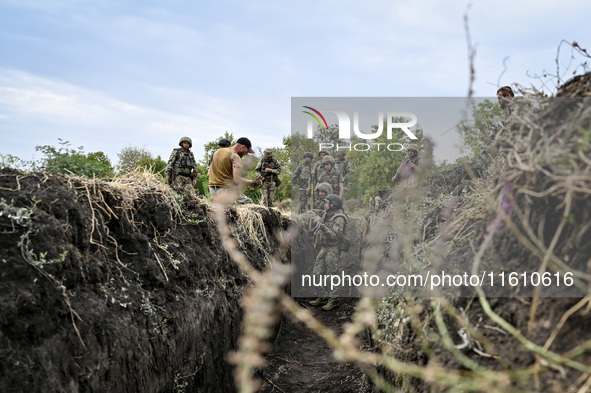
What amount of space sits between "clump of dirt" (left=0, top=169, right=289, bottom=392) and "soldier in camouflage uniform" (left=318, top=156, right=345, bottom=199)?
6523 millimetres

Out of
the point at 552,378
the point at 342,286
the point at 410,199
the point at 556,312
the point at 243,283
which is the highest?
the point at 410,199

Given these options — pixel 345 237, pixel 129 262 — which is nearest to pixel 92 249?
pixel 129 262

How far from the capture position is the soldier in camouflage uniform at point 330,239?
372 inches

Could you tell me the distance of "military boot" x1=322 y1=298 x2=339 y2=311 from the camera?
9.52 meters

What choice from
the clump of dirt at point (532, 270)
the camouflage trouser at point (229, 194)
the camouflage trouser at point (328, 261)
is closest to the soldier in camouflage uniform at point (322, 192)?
the camouflage trouser at point (328, 261)

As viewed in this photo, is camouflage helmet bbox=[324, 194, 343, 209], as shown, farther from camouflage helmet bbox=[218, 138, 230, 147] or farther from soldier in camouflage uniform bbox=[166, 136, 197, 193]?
soldier in camouflage uniform bbox=[166, 136, 197, 193]

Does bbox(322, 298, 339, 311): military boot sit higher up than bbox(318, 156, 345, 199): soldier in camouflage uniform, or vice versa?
bbox(318, 156, 345, 199): soldier in camouflage uniform

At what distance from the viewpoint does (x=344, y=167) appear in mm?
14047

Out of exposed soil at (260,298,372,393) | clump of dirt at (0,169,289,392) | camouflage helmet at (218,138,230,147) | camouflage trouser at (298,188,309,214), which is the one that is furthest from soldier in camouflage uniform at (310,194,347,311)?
clump of dirt at (0,169,289,392)

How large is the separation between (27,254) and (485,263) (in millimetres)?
2658

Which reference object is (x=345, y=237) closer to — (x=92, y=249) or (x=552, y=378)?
(x=92, y=249)

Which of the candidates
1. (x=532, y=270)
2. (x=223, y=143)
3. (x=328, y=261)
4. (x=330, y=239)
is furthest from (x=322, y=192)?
(x=532, y=270)

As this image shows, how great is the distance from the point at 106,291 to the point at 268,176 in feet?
29.9

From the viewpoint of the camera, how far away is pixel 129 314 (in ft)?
11.4
